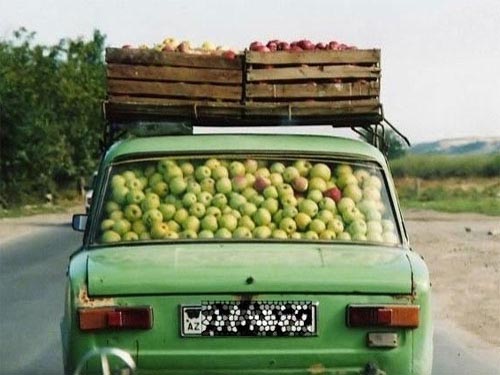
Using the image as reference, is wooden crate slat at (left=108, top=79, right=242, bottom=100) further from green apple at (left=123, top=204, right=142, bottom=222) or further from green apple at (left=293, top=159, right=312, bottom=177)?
green apple at (left=123, top=204, right=142, bottom=222)

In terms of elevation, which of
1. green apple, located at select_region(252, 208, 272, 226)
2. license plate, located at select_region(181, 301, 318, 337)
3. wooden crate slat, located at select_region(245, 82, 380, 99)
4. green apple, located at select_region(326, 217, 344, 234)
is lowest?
license plate, located at select_region(181, 301, 318, 337)

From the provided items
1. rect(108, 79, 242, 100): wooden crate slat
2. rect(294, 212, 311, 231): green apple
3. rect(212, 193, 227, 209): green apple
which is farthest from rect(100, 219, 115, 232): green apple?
rect(108, 79, 242, 100): wooden crate slat

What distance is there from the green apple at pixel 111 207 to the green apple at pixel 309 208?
94cm

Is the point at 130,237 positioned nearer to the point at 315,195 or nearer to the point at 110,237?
the point at 110,237

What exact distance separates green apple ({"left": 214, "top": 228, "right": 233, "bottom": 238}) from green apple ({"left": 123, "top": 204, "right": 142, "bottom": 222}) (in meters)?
0.42

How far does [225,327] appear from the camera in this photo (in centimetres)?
605

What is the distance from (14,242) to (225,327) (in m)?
23.5

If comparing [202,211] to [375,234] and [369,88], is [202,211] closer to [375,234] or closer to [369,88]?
[375,234]

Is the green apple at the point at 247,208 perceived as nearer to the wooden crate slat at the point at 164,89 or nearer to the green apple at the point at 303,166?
the green apple at the point at 303,166

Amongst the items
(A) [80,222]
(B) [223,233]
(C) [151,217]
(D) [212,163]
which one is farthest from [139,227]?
(A) [80,222]

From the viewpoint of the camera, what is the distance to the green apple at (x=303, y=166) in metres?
7.35

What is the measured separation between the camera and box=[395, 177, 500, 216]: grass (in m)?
54.4

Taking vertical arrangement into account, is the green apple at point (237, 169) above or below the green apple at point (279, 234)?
above

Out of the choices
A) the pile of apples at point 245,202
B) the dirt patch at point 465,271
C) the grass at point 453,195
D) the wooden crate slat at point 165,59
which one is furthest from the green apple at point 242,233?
the grass at point 453,195
